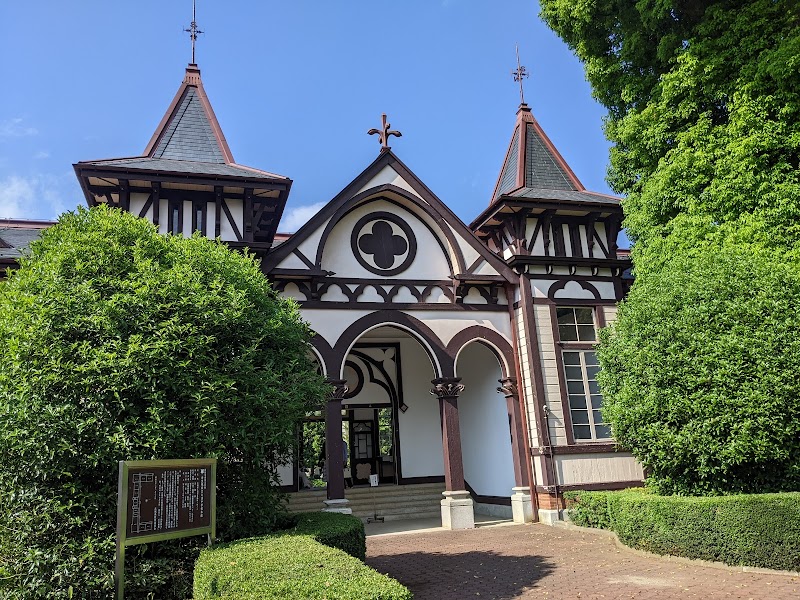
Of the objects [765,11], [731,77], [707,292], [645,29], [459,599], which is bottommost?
[459,599]

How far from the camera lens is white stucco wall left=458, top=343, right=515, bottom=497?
1498 cm

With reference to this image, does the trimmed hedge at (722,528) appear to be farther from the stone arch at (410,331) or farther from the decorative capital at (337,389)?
the decorative capital at (337,389)

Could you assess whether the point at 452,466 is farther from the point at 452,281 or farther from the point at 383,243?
the point at 383,243

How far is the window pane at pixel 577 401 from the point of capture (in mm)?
13844

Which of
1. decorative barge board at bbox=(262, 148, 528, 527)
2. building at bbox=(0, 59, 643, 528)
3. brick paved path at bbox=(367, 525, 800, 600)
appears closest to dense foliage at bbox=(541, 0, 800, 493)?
brick paved path at bbox=(367, 525, 800, 600)

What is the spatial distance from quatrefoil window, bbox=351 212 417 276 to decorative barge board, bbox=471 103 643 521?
2.16 m

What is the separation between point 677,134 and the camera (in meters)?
12.5

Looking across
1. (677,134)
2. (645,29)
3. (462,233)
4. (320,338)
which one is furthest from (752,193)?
(320,338)

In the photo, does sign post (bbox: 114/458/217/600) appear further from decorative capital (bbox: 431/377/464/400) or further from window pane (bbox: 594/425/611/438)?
window pane (bbox: 594/425/611/438)

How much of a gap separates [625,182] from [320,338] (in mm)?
7795

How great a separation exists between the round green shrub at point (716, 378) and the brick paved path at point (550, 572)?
1602 mm

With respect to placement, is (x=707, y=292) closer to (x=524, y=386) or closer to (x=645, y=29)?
(x=524, y=386)

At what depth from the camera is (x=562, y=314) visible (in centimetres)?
1456

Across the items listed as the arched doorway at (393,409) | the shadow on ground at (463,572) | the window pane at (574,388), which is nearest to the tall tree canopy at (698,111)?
the window pane at (574,388)
